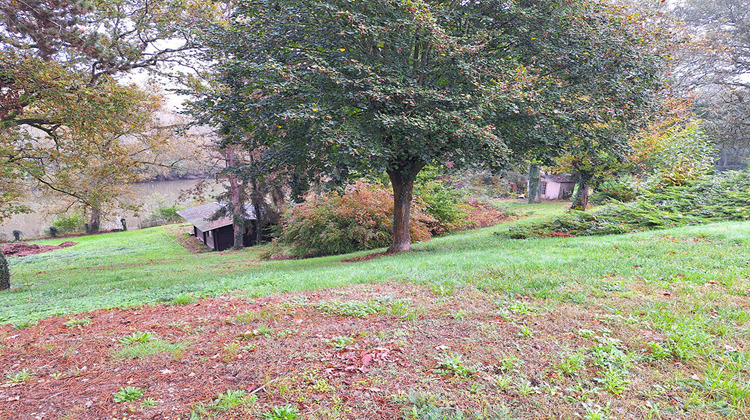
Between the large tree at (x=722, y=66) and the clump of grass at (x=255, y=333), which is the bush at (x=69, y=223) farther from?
the large tree at (x=722, y=66)

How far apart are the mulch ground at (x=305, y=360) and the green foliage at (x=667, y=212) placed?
7.15 metres

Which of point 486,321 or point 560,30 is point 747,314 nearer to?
point 486,321

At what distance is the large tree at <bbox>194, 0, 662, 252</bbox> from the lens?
7379 millimetres

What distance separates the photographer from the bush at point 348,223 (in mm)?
13398

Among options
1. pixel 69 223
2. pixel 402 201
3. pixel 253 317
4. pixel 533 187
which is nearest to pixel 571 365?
Answer: pixel 253 317

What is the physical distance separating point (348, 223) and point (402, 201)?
3658 mm

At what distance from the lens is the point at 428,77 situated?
8.75m

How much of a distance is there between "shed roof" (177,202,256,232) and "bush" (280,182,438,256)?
8.99 m

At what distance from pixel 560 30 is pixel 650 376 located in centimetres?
782

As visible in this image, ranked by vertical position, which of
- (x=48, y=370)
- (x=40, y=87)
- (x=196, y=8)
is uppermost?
(x=196, y=8)

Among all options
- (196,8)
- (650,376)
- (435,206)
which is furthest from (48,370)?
(435,206)

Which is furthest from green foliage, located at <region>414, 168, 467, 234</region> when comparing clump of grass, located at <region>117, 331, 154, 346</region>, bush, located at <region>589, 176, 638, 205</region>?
clump of grass, located at <region>117, 331, 154, 346</region>

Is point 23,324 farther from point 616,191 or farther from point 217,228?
point 616,191

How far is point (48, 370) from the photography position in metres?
3.52
